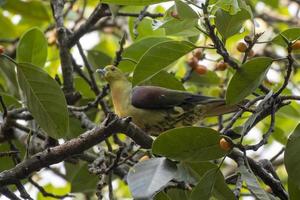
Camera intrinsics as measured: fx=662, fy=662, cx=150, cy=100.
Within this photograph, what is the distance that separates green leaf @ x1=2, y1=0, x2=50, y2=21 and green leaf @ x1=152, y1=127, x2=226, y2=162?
285 cm

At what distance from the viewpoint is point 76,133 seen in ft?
13.4

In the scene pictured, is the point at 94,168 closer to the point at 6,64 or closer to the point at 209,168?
the point at 209,168

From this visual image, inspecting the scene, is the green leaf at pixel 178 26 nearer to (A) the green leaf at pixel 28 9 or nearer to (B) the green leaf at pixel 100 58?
(B) the green leaf at pixel 100 58

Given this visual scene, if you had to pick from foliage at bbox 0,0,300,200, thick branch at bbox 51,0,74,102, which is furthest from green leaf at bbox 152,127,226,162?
thick branch at bbox 51,0,74,102

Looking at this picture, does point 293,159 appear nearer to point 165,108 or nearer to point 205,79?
point 165,108

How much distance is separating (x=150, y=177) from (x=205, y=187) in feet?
0.83

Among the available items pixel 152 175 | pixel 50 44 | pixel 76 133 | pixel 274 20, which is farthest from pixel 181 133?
pixel 274 20

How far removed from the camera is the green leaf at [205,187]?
250 centimetres

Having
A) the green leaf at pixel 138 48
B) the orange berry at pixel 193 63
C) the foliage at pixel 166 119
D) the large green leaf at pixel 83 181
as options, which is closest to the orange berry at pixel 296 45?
the foliage at pixel 166 119

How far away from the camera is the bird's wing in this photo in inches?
147

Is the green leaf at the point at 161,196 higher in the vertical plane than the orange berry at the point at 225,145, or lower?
lower

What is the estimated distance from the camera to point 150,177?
240 centimetres

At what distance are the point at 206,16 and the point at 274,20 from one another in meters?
3.84

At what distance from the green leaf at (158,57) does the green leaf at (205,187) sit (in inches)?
23.6
